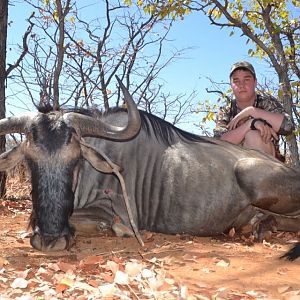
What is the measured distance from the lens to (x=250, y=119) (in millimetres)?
5656

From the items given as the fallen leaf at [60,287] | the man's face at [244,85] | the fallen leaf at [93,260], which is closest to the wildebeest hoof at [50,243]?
the fallen leaf at [93,260]

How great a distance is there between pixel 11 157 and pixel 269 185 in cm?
259

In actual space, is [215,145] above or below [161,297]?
above

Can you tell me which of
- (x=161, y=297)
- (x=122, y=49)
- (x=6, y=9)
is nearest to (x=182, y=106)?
(x=122, y=49)

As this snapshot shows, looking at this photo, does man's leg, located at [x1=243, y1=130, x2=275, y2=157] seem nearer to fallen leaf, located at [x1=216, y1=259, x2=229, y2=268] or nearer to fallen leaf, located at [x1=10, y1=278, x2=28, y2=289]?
fallen leaf, located at [x1=216, y1=259, x2=229, y2=268]

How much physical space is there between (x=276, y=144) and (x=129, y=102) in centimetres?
273

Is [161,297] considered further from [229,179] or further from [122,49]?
[122,49]

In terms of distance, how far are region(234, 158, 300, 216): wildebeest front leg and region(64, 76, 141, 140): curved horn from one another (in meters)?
1.34

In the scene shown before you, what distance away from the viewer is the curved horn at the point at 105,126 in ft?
13.8

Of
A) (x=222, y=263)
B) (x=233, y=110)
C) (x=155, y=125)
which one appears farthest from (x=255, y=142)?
(x=222, y=263)

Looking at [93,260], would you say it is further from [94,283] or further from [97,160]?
[97,160]

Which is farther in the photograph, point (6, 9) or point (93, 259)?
point (6, 9)

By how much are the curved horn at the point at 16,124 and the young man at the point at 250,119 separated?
2.72m

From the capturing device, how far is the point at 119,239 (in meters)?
4.49
